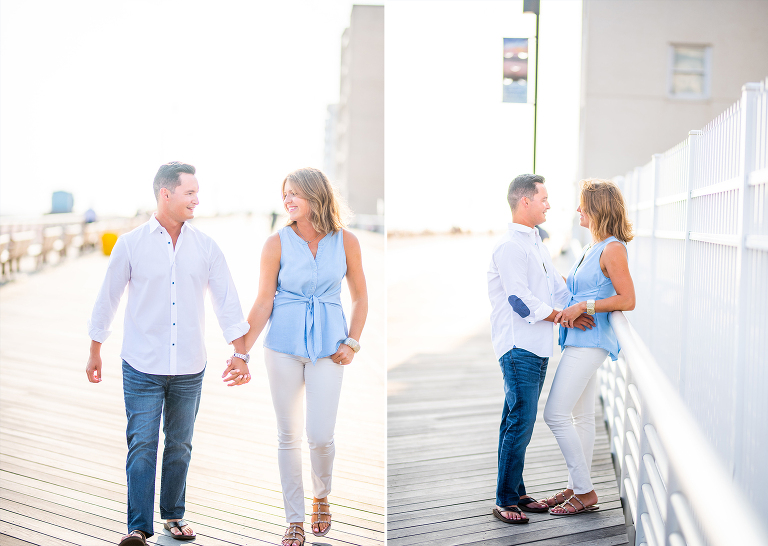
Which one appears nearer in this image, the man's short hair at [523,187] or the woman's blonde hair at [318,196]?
the woman's blonde hair at [318,196]

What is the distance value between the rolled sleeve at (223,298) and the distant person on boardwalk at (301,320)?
0.06 m

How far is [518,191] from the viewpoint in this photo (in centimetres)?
338

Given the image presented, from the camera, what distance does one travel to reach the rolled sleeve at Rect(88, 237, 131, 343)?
288 centimetres

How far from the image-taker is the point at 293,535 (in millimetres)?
3107

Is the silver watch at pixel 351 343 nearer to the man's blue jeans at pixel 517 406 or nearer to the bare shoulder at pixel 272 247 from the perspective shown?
the bare shoulder at pixel 272 247

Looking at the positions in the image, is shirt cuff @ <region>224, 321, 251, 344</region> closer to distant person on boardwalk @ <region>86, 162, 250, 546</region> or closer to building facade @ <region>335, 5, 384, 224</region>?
distant person on boardwalk @ <region>86, 162, 250, 546</region>

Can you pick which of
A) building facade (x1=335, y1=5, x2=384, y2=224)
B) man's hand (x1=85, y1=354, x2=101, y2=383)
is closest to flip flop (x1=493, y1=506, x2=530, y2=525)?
man's hand (x1=85, y1=354, x2=101, y2=383)

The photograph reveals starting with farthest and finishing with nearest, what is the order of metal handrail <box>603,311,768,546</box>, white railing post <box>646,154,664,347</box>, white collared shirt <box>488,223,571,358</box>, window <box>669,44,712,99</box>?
window <box>669,44,712,99</box>, white railing post <box>646,154,664,347</box>, white collared shirt <box>488,223,571,358</box>, metal handrail <box>603,311,768,546</box>

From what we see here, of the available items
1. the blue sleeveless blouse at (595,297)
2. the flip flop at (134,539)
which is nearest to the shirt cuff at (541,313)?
the blue sleeveless blouse at (595,297)

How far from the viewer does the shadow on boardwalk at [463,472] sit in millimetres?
3426

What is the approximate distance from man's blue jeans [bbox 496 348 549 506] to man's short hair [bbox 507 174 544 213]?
30.5 inches

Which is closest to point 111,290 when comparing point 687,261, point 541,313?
point 541,313

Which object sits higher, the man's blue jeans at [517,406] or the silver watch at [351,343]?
the silver watch at [351,343]

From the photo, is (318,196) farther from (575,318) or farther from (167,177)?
(575,318)
